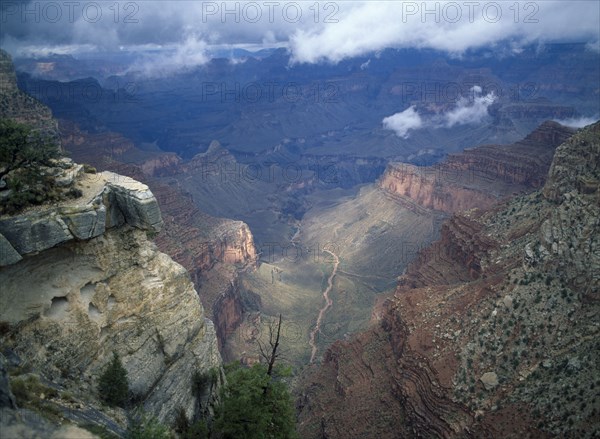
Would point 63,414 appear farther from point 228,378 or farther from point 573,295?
point 573,295

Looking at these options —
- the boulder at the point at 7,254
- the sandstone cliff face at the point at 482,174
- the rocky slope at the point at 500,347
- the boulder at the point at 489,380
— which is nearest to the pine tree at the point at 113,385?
the boulder at the point at 7,254

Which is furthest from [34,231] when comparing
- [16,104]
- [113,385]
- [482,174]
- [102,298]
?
[482,174]

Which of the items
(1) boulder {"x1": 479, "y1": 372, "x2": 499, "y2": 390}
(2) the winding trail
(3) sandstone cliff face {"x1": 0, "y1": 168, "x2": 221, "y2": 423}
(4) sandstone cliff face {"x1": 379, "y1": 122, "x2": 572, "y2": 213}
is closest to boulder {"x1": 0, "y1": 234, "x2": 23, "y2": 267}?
(3) sandstone cliff face {"x1": 0, "y1": 168, "x2": 221, "y2": 423}

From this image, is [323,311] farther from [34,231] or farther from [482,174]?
[34,231]

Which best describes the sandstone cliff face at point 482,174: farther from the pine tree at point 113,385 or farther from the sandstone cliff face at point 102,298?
the pine tree at point 113,385

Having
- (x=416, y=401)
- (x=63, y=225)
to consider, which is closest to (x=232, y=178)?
(x=416, y=401)

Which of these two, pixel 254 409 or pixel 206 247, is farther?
pixel 206 247

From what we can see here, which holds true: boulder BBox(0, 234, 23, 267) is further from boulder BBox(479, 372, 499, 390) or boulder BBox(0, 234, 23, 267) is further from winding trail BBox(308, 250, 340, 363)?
winding trail BBox(308, 250, 340, 363)
